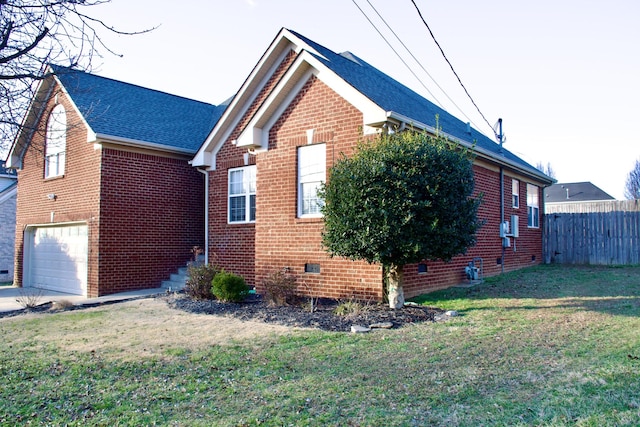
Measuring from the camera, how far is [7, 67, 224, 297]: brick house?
14.7 meters

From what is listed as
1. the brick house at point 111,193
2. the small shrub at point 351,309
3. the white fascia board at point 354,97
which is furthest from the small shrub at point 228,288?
the brick house at point 111,193

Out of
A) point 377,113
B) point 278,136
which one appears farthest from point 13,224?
point 377,113

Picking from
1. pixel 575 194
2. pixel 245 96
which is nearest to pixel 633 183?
pixel 575 194

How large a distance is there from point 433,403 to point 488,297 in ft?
21.1

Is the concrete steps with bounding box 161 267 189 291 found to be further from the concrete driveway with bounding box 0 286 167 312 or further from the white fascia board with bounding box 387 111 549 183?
the white fascia board with bounding box 387 111 549 183

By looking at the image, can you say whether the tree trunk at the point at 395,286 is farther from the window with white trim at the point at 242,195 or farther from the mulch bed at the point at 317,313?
the window with white trim at the point at 242,195

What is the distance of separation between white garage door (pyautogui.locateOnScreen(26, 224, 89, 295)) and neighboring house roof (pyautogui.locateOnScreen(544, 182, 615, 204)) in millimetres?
36407

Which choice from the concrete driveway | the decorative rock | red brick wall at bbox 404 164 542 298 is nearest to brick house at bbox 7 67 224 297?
the concrete driveway

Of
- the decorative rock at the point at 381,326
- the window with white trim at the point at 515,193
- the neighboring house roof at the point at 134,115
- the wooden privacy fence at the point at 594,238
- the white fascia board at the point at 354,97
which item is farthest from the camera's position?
the wooden privacy fence at the point at 594,238

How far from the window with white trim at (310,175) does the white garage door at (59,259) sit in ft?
23.9

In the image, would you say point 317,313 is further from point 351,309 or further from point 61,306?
point 61,306

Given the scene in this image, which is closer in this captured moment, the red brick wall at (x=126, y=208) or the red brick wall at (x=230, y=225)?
the red brick wall at (x=230, y=225)

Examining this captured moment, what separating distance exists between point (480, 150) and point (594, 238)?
8.36 meters

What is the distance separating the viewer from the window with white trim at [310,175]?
11.9 m
